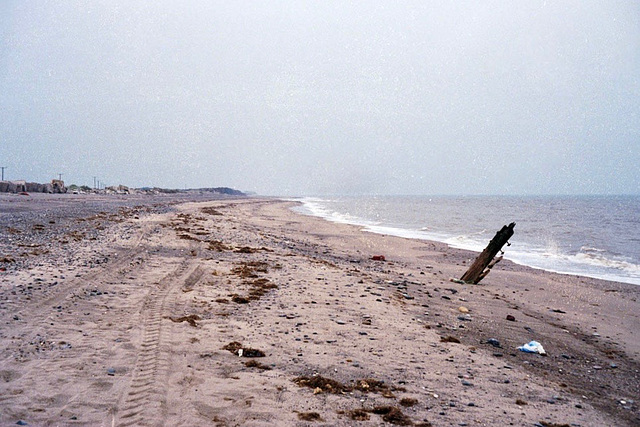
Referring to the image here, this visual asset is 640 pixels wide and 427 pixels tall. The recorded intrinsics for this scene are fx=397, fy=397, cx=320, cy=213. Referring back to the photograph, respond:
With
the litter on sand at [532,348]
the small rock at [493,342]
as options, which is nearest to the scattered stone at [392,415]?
the small rock at [493,342]

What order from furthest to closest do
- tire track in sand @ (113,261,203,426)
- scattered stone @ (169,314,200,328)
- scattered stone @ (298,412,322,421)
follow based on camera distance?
scattered stone @ (169,314,200,328), scattered stone @ (298,412,322,421), tire track in sand @ (113,261,203,426)

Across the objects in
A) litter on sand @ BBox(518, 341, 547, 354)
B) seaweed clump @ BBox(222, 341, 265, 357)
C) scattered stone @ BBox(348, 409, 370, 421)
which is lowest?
litter on sand @ BBox(518, 341, 547, 354)

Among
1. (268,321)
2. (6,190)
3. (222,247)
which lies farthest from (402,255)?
(6,190)

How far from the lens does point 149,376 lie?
451 cm

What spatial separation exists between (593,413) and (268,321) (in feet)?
14.8

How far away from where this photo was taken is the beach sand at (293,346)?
4027 millimetres

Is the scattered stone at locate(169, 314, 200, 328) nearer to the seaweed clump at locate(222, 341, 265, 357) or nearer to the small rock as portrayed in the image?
the seaweed clump at locate(222, 341, 265, 357)

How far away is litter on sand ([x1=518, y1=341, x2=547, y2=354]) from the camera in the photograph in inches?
245

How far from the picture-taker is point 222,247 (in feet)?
46.1

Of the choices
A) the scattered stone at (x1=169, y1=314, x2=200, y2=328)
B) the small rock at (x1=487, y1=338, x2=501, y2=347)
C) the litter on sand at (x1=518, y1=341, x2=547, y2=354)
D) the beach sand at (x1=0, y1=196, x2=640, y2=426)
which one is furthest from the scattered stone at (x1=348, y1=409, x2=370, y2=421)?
the litter on sand at (x1=518, y1=341, x2=547, y2=354)

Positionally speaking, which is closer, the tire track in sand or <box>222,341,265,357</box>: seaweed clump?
the tire track in sand

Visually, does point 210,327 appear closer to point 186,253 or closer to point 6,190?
point 186,253

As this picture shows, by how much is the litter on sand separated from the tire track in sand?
17.3 ft

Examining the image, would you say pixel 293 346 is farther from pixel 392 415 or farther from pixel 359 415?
pixel 392 415
